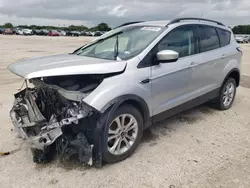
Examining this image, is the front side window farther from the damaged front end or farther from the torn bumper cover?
the torn bumper cover

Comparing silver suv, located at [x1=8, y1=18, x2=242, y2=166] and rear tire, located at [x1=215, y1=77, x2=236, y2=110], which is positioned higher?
silver suv, located at [x1=8, y1=18, x2=242, y2=166]

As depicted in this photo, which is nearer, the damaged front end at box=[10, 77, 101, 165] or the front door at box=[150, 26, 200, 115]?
the damaged front end at box=[10, 77, 101, 165]

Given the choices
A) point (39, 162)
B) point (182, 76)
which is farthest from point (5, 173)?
point (182, 76)

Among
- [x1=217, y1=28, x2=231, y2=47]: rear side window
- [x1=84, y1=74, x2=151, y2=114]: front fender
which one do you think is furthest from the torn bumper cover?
[x1=217, y1=28, x2=231, y2=47]: rear side window

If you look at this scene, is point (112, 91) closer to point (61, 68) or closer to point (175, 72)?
point (61, 68)

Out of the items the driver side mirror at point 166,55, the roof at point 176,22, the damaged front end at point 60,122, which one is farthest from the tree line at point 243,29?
the damaged front end at point 60,122

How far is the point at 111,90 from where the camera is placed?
3.28 metres

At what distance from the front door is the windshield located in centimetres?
22

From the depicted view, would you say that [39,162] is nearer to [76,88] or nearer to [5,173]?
[5,173]

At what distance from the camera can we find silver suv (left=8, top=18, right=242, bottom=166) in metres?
3.20

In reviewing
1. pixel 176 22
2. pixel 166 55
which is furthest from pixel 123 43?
pixel 176 22

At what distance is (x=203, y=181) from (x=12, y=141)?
2.85 meters

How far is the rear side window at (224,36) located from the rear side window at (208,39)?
0.16 m

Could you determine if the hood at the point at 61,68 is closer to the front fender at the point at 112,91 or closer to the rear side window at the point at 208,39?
the front fender at the point at 112,91
